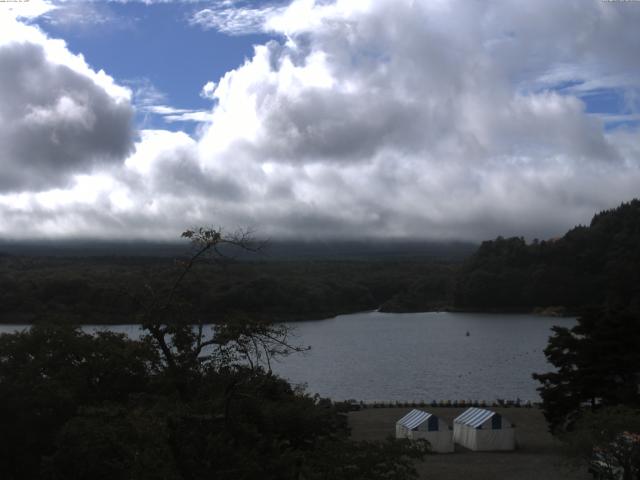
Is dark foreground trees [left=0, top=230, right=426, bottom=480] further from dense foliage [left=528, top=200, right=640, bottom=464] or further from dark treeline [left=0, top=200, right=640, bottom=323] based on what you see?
dark treeline [left=0, top=200, right=640, bottom=323]

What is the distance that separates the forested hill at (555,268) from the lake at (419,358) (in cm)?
608

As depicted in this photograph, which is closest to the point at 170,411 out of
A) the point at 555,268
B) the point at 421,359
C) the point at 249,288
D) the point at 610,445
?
the point at 610,445

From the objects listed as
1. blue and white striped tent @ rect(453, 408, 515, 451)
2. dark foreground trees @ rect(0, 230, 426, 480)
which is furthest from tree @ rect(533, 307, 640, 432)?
dark foreground trees @ rect(0, 230, 426, 480)

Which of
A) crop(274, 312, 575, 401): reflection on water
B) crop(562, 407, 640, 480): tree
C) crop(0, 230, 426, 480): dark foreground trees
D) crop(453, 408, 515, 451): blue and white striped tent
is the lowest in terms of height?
crop(274, 312, 575, 401): reflection on water

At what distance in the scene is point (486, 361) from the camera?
149 feet

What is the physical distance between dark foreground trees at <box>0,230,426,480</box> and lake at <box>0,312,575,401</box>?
791cm

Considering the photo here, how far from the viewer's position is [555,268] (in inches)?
3132

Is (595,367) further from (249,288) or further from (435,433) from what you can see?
(249,288)

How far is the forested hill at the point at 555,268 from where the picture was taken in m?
Result: 77.6

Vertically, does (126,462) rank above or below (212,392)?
below

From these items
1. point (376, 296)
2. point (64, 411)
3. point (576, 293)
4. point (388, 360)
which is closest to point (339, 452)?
point (64, 411)

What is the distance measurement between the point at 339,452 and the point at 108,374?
5862 millimetres

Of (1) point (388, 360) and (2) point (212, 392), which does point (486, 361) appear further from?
(2) point (212, 392)

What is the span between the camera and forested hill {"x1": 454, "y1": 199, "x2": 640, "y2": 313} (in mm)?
77625
